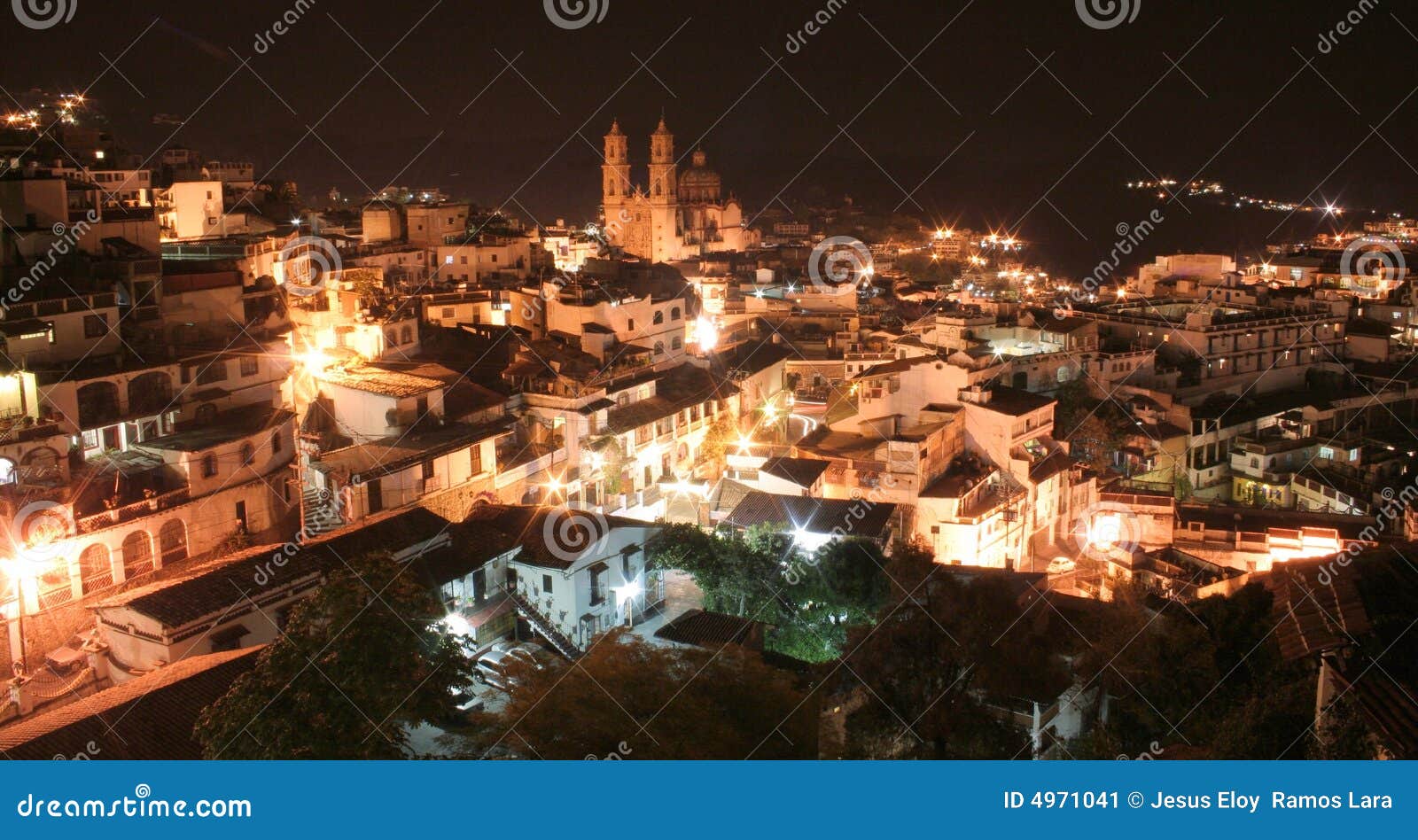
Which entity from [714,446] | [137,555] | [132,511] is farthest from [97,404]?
[714,446]

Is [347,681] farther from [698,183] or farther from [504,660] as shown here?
[698,183]

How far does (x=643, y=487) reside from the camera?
36.5ft

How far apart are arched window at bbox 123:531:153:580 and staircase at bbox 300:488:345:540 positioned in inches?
41.5

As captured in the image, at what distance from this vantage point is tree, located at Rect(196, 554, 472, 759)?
4.84 metres

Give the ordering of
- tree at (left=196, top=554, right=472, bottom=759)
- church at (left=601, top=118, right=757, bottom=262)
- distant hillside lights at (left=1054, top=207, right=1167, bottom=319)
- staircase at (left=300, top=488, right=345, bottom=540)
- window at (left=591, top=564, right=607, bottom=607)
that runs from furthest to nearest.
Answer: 1. church at (left=601, top=118, right=757, bottom=262)
2. distant hillside lights at (left=1054, top=207, right=1167, bottom=319)
3. staircase at (left=300, top=488, right=345, bottom=540)
4. window at (left=591, top=564, right=607, bottom=607)
5. tree at (left=196, top=554, right=472, bottom=759)

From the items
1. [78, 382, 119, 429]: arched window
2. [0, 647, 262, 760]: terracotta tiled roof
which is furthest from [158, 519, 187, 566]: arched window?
[0, 647, 262, 760]: terracotta tiled roof

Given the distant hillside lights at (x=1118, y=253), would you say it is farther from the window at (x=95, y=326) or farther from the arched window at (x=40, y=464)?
the arched window at (x=40, y=464)

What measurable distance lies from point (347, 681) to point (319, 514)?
151 inches

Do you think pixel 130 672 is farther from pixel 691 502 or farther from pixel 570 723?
pixel 691 502

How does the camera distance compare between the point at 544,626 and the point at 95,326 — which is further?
the point at 95,326

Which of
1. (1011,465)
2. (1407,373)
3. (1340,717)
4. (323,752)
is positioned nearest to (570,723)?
(323,752)

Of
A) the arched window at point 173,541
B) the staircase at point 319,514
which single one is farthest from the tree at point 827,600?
the arched window at point 173,541

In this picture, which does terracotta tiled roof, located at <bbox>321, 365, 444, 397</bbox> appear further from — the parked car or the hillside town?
the parked car

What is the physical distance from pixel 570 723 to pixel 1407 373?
1511cm
